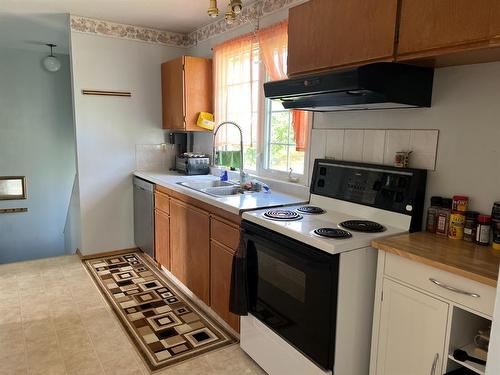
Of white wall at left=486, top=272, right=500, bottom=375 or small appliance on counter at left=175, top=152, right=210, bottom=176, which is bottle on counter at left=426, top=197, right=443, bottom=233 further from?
small appliance on counter at left=175, top=152, right=210, bottom=176

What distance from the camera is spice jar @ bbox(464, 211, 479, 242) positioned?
5.16ft

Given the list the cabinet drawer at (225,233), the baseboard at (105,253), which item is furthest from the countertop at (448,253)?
the baseboard at (105,253)

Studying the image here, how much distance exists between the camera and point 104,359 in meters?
2.13

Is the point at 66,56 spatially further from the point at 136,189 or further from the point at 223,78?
the point at 223,78

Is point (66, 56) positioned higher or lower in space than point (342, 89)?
higher

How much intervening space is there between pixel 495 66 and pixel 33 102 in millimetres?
5208

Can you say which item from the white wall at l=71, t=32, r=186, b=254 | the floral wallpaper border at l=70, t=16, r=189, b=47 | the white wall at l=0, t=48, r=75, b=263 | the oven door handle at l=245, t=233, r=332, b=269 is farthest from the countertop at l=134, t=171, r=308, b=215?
the white wall at l=0, t=48, r=75, b=263

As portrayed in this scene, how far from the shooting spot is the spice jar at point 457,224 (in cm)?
160

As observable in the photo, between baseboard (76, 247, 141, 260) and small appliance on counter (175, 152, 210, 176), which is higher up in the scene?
small appliance on counter (175, 152, 210, 176)

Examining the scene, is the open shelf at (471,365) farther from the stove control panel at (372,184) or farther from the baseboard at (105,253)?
the baseboard at (105,253)

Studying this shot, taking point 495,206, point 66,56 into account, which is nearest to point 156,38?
point 66,56

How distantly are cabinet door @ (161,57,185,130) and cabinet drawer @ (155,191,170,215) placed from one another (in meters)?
0.72

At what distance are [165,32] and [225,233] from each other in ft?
8.46

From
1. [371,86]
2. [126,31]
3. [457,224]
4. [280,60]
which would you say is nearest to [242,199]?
[280,60]
